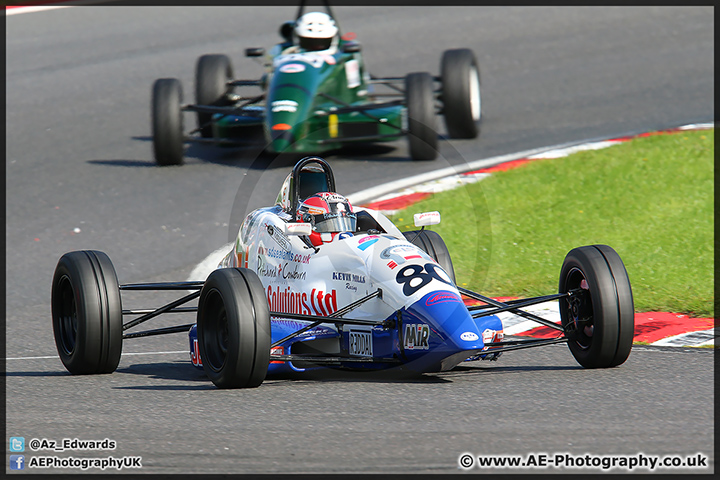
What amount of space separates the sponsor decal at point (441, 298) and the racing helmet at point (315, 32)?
307 inches

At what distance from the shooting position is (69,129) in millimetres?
15641

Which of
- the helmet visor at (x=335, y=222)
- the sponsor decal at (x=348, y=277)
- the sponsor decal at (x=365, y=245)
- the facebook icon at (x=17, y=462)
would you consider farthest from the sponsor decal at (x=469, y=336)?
the facebook icon at (x=17, y=462)

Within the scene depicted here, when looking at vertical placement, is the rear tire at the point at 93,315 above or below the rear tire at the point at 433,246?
below

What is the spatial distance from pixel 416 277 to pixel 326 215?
41.6 inches

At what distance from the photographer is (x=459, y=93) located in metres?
13.6

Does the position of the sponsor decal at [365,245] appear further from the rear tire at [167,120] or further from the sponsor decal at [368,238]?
the rear tire at [167,120]

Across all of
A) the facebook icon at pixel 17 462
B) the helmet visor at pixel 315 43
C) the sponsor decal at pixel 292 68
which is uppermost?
the helmet visor at pixel 315 43

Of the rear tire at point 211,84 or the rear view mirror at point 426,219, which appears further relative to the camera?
the rear tire at point 211,84

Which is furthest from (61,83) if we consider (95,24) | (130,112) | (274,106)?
(274,106)

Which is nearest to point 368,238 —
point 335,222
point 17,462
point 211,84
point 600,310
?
point 335,222

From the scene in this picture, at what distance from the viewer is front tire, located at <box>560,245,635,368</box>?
6.25 m

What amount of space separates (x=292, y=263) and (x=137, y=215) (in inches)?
213

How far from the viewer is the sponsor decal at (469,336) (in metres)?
5.84

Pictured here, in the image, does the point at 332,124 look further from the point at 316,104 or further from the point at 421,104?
the point at 421,104
